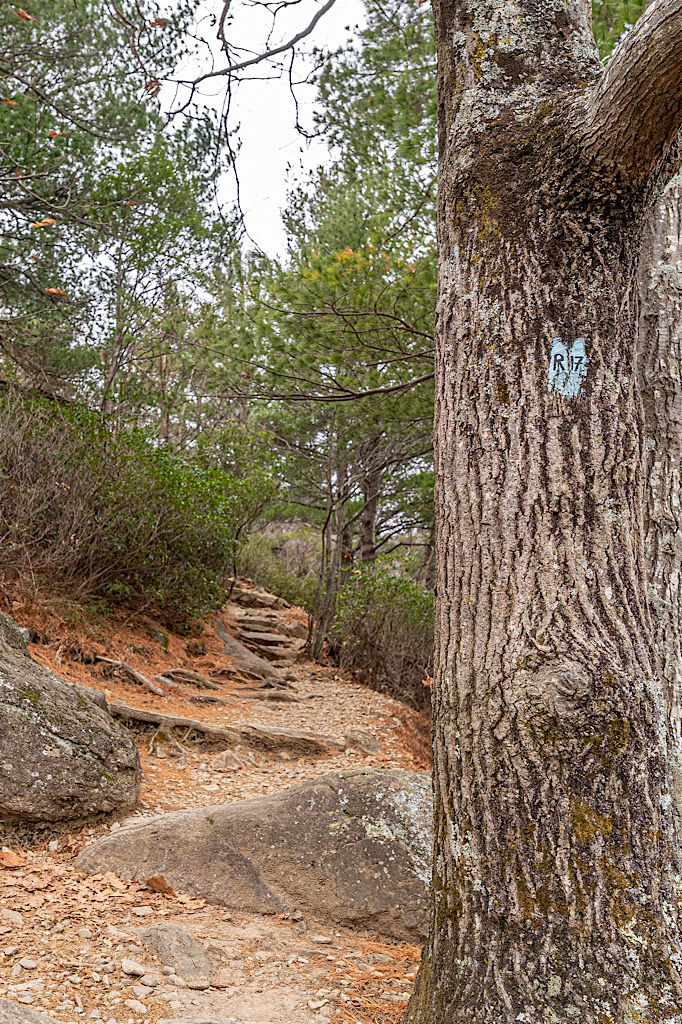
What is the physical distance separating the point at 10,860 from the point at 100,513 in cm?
411

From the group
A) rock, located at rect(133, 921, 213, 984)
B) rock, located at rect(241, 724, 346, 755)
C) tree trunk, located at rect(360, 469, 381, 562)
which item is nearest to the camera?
rock, located at rect(133, 921, 213, 984)

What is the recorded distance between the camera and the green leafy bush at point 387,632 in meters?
8.77

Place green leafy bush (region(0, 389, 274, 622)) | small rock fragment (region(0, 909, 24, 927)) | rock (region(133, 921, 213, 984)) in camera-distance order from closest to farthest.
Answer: rock (region(133, 921, 213, 984)), small rock fragment (region(0, 909, 24, 927)), green leafy bush (region(0, 389, 274, 622))

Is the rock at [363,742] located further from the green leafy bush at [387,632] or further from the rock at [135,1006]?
the rock at [135,1006]

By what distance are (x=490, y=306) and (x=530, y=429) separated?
1.28 feet

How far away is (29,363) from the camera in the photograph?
27.9ft

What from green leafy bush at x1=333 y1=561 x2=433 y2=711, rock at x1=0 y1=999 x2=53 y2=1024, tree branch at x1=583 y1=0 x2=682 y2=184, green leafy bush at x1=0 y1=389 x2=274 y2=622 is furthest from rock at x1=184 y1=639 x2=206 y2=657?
tree branch at x1=583 y1=0 x2=682 y2=184

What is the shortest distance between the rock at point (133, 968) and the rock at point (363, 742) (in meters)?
3.82

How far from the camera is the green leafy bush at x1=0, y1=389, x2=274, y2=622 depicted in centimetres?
590

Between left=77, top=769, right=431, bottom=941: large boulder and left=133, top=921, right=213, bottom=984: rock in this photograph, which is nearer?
left=133, top=921, right=213, bottom=984: rock

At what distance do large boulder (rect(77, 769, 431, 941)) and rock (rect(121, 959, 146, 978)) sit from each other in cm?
77

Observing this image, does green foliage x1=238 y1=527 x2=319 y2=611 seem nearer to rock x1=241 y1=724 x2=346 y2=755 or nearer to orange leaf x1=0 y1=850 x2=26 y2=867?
rock x1=241 y1=724 x2=346 y2=755

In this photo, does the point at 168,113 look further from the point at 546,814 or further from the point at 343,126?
the point at 546,814

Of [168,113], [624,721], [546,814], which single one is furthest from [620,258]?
[168,113]
